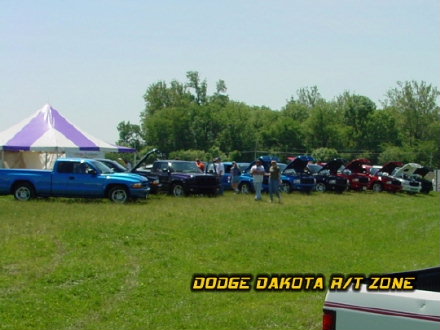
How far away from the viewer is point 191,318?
27.3ft

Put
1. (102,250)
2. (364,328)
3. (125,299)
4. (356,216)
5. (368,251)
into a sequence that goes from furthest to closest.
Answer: (356,216), (368,251), (102,250), (125,299), (364,328)

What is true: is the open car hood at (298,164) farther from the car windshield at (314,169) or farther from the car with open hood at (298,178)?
the car windshield at (314,169)

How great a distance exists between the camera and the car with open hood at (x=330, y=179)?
34.0m

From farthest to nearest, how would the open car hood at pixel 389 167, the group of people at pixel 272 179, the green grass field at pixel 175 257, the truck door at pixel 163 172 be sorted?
the open car hood at pixel 389 167 < the truck door at pixel 163 172 < the group of people at pixel 272 179 < the green grass field at pixel 175 257

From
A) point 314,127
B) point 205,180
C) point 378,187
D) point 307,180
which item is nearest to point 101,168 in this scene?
point 205,180

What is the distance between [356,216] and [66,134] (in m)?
15.9

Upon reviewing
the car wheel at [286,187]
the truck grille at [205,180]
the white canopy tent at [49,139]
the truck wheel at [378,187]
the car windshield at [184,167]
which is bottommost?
the truck wheel at [378,187]

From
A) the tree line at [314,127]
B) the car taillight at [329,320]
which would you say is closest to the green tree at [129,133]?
the tree line at [314,127]

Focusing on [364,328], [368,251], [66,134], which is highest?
[66,134]

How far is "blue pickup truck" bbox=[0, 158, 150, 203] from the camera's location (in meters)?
23.4

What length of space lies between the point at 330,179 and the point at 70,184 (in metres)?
15.3

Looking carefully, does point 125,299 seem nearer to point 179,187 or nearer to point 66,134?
point 179,187

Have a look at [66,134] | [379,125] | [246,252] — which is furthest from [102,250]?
[379,125]

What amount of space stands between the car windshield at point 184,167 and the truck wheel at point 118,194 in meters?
4.97
